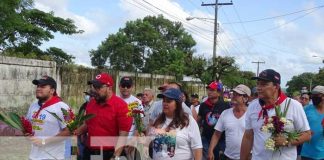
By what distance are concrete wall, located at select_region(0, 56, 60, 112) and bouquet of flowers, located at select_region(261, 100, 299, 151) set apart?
29.8ft

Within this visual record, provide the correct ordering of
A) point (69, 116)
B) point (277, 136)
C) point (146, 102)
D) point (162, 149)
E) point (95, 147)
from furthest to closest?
point (146, 102) → point (95, 147) → point (69, 116) → point (162, 149) → point (277, 136)

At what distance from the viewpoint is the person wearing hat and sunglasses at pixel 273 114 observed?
460 cm

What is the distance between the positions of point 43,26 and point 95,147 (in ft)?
92.3

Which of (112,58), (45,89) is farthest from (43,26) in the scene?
(45,89)

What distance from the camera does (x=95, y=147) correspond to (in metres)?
5.86

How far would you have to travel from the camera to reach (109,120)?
5.79 metres

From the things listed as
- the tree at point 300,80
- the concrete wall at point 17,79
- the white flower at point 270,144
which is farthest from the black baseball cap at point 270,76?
the tree at point 300,80

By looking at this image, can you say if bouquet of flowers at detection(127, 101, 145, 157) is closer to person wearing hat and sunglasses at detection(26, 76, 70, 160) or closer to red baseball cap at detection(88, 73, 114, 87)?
red baseball cap at detection(88, 73, 114, 87)

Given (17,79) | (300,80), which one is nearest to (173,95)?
(17,79)

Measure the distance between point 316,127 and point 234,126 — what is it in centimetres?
114

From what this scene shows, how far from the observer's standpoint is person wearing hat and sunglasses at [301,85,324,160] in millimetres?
6422

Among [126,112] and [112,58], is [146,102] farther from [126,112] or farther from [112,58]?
[112,58]

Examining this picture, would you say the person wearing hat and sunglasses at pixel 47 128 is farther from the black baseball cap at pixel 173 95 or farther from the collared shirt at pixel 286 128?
the collared shirt at pixel 286 128

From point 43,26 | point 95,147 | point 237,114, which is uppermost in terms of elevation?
point 43,26
